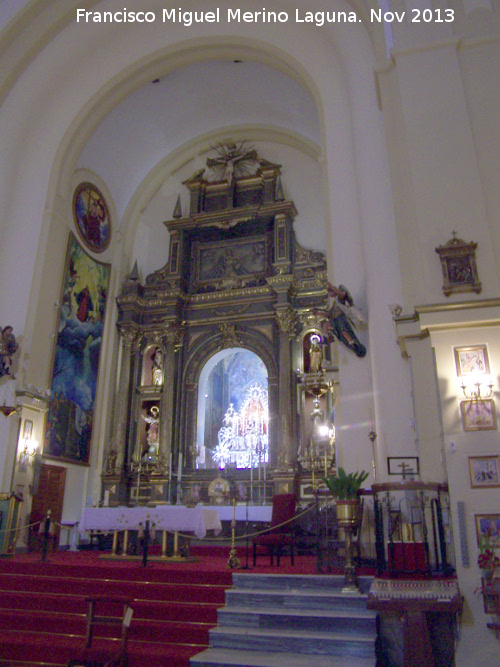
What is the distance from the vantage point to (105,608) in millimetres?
5895

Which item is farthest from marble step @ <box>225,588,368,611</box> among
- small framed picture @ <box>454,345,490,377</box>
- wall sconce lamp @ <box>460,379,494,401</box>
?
small framed picture @ <box>454,345,490,377</box>

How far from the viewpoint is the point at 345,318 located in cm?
784

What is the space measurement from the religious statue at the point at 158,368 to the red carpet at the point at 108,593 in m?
6.46

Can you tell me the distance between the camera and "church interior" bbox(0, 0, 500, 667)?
6.25 m

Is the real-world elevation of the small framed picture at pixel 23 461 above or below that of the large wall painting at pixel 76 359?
below

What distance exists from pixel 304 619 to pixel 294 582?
0.76m

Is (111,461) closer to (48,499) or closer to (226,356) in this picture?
(48,499)

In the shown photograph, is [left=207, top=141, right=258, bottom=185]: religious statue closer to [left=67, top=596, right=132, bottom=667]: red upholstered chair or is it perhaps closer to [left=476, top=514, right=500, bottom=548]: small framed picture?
[left=476, top=514, right=500, bottom=548]: small framed picture

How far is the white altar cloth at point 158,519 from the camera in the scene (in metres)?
7.73

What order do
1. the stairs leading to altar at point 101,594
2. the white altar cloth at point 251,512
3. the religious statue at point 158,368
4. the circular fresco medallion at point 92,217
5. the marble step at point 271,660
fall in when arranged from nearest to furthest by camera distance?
the marble step at point 271,660 < the stairs leading to altar at point 101,594 < the white altar cloth at point 251,512 < the circular fresco medallion at point 92,217 < the religious statue at point 158,368

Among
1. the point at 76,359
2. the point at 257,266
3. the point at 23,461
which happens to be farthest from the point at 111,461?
the point at 257,266

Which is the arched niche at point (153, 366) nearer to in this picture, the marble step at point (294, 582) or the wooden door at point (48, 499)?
the wooden door at point (48, 499)

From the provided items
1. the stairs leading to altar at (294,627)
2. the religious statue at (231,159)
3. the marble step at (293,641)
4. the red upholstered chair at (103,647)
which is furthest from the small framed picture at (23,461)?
the religious statue at (231,159)

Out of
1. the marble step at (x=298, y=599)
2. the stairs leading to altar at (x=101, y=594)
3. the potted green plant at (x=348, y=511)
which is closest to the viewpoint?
the stairs leading to altar at (x=101, y=594)
